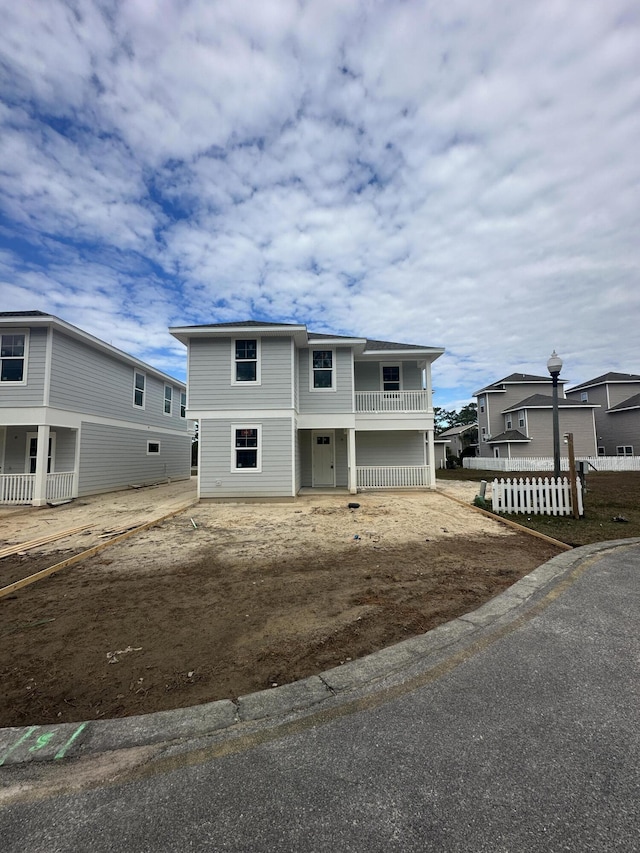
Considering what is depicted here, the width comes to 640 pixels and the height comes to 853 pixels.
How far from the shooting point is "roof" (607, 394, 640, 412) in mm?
28105

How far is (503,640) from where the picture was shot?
328 cm

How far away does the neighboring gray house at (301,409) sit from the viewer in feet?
42.0

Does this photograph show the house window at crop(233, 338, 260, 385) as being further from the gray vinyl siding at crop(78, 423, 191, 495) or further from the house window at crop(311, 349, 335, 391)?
the gray vinyl siding at crop(78, 423, 191, 495)

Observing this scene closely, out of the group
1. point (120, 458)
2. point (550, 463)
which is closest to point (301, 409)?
point (120, 458)

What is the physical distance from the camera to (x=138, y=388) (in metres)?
18.3

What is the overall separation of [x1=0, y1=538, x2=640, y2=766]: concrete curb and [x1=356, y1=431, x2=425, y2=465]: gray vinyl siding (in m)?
12.7

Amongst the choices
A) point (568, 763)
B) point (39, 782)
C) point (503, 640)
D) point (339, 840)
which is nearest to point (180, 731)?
point (39, 782)

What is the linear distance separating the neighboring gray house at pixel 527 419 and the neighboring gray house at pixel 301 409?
1587 cm

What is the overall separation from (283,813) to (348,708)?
84 cm

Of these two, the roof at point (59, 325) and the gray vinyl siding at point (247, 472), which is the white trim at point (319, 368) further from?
the roof at point (59, 325)

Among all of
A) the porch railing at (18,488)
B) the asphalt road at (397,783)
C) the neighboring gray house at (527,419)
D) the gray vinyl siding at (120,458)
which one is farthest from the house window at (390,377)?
the neighboring gray house at (527,419)

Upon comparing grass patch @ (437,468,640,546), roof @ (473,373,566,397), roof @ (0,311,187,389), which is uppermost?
roof @ (473,373,566,397)

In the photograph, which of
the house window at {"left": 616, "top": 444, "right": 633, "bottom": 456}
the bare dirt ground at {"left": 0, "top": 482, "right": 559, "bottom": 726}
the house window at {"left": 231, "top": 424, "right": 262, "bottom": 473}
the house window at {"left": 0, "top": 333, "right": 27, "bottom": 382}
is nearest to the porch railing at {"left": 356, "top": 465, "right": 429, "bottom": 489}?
the house window at {"left": 231, "top": 424, "right": 262, "bottom": 473}

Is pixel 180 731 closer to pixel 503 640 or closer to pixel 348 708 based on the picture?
pixel 348 708
